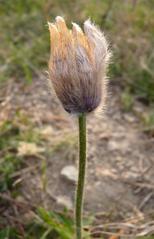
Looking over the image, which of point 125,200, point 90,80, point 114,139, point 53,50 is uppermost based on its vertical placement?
point 53,50

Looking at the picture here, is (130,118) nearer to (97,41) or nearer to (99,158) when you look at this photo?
(99,158)

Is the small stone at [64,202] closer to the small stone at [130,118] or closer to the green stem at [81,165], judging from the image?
the green stem at [81,165]

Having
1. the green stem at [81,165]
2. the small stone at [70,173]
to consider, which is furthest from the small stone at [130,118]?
the green stem at [81,165]

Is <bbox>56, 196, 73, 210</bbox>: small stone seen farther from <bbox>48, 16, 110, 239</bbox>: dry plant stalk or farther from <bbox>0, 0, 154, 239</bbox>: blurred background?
<bbox>48, 16, 110, 239</bbox>: dry plant stalk

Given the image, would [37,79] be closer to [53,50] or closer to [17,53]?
[17,53]

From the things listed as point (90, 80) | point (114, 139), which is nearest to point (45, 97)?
point (114, 139)

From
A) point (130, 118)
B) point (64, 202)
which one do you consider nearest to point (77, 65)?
point (64, 202)
